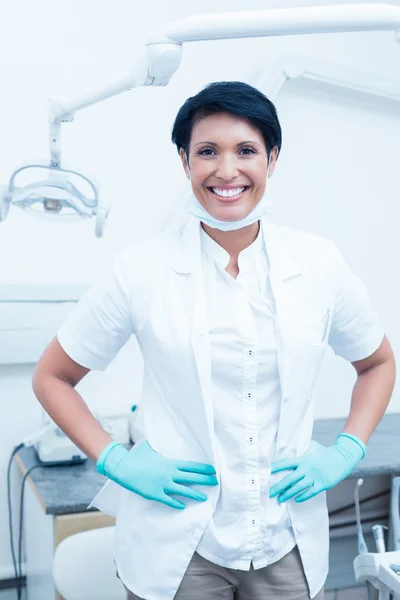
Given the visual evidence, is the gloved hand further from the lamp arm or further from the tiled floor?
the tiled floor

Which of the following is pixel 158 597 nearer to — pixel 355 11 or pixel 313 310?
pixel 313 310

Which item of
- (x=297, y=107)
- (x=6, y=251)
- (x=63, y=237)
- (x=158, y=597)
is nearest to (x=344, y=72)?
(x=297, y=107)

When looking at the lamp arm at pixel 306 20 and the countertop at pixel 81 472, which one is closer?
the lamp arm at pixel 306 20

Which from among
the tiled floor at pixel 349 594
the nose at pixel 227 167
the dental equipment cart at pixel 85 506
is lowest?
the tiled floor at pixel 349 594

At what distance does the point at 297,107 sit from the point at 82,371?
1576mm

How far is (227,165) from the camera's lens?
1127 mm

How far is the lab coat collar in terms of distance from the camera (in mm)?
1196

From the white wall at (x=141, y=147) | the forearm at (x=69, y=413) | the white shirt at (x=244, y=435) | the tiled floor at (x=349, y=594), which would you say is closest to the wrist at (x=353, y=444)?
the white shirt at (x=244, y=435)

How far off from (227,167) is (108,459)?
0.59 meters

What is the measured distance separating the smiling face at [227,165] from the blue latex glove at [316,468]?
0.47 metres

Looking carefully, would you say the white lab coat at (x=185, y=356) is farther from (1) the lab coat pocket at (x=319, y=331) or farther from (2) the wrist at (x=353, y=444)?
(2) the wrist at (x=353, y=444)

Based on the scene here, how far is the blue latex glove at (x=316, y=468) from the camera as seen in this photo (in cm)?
117

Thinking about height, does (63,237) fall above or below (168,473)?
above

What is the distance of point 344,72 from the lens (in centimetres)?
241
